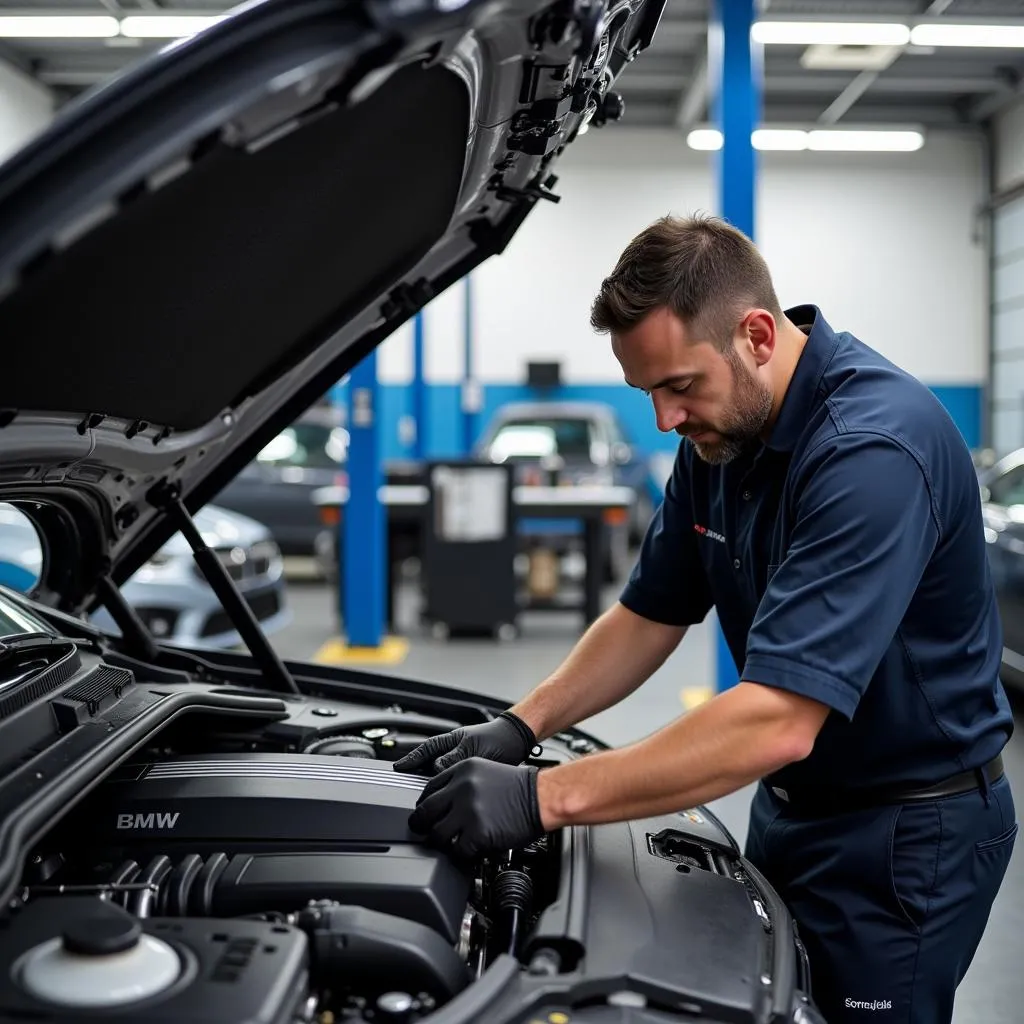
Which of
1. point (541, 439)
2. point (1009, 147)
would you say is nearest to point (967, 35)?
point (541, 439)

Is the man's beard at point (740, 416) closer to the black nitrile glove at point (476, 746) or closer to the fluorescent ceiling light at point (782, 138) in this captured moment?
the black nitrile glove at point (476, 746)

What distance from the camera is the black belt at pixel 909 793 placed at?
173 cm

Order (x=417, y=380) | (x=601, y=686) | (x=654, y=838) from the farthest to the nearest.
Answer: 1. (x=417, y=380)
2. (x=601, y=686)
3. (x=654, y=838)

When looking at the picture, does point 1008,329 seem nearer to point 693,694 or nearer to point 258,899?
point 693,694

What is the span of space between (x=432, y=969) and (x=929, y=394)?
1.07 metres

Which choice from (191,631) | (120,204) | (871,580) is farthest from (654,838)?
(191,631)

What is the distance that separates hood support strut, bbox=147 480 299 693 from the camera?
2213 mm

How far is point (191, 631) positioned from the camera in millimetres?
5000

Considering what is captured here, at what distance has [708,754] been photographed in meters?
1.49

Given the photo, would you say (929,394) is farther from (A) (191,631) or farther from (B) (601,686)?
(A) (191,631)

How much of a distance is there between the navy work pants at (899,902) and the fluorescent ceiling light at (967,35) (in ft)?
31.3

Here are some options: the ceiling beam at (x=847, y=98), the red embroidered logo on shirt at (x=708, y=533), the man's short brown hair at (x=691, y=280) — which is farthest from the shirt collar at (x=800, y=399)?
the ceiling beam at (x=847, y=98)

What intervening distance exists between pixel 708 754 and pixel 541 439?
8738 millimetres

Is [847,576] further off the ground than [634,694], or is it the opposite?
[847,576]
